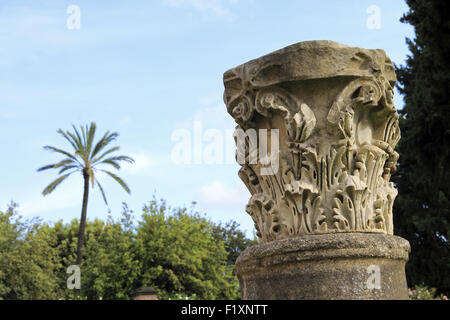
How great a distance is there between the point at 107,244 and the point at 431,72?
22494 mm

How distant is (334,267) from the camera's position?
4023 millimetres

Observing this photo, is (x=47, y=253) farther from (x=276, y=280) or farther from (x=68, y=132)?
(x=276, y=280)

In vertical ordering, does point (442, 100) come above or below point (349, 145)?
above

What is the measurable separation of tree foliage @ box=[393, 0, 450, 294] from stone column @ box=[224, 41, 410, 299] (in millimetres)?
6339

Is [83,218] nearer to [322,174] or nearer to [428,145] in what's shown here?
[428,145]

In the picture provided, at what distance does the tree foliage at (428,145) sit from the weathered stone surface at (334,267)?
6.82m

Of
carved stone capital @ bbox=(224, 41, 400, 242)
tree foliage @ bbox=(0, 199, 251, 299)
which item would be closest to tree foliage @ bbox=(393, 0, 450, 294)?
carved stone capital @ bbox=(224, 41, 400, 242)

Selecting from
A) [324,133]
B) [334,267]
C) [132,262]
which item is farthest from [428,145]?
[132,262]

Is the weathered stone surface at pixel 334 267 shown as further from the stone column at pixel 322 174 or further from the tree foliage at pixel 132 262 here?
the tree foliage at pixel 132 262

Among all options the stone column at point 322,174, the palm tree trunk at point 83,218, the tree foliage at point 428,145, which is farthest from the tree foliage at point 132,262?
the stone column at point 322,174

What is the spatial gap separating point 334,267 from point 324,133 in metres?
1.05
